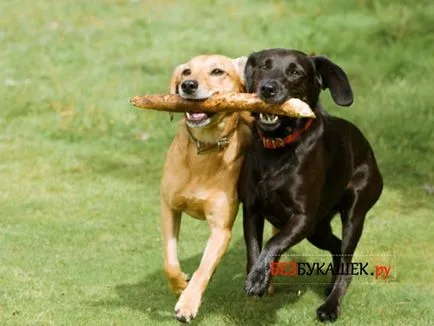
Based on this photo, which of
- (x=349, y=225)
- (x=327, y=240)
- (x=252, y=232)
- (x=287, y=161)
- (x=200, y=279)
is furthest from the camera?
(x=327, y=240)

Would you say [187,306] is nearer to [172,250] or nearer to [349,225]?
[172,250]

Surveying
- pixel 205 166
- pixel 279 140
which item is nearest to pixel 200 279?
pixel 205 166

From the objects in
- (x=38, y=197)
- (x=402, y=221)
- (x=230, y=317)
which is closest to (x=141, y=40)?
(x=38, y=197)

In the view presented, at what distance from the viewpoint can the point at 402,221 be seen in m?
8.97

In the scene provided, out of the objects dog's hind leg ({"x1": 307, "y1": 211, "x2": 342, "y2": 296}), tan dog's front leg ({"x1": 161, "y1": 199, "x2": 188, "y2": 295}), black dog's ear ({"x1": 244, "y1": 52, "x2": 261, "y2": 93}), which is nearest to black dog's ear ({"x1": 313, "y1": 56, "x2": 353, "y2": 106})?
black dog's ear ({"x1": 244, "y1": 52, "x2": 261, "y2": 93})

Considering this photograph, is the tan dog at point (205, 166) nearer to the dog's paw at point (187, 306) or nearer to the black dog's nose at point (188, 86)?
the black dog's nose at point (188, 86)

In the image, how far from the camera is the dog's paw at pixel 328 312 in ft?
21.2

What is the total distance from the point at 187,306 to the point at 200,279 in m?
0.26

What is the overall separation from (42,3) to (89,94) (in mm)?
4905

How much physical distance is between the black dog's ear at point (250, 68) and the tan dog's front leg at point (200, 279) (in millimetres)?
945

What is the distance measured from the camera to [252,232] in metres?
6.09

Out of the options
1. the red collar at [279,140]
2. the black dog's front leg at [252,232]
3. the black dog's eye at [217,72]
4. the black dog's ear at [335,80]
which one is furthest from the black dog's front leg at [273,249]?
the black dog's eye at [217,72]

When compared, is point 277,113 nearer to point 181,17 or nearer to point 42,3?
point 181,17

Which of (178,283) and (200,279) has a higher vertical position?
(200,279)
